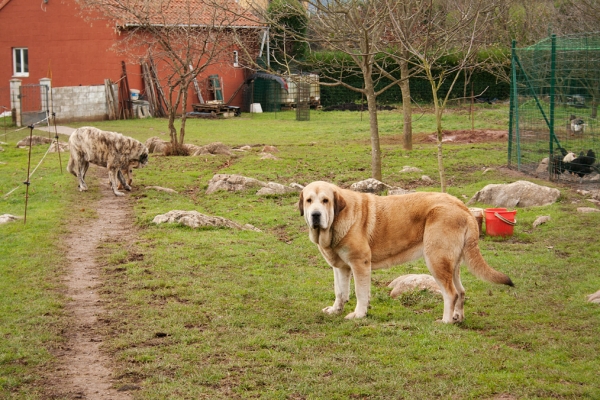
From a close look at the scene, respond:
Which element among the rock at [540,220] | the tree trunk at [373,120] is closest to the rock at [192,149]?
the tree trunk at [373,120]

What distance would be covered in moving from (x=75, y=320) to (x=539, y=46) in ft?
46.8

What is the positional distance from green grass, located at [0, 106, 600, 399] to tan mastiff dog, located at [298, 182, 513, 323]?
1.21 ft

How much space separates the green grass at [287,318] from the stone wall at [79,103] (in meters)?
22.2

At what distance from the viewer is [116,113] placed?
38.7m

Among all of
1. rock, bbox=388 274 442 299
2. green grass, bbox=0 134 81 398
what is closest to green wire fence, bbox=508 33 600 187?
rock, bbox=388 274 442 299

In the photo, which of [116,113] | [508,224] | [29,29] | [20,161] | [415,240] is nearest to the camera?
[415,240]

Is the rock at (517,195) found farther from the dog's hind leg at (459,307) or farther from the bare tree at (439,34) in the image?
the dog's hind leg at (459,307)

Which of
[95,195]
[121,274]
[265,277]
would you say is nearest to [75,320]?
[121,274]

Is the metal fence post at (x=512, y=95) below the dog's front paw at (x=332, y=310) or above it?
above

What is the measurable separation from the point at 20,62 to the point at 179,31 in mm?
18209

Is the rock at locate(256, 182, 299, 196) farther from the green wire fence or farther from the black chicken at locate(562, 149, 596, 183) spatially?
the black chicken at locate(562, 149, 596, 183)

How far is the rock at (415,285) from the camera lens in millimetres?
8757

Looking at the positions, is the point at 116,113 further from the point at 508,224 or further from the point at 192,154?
the point at 508,224

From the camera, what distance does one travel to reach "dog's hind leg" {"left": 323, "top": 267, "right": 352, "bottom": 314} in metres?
8.09
